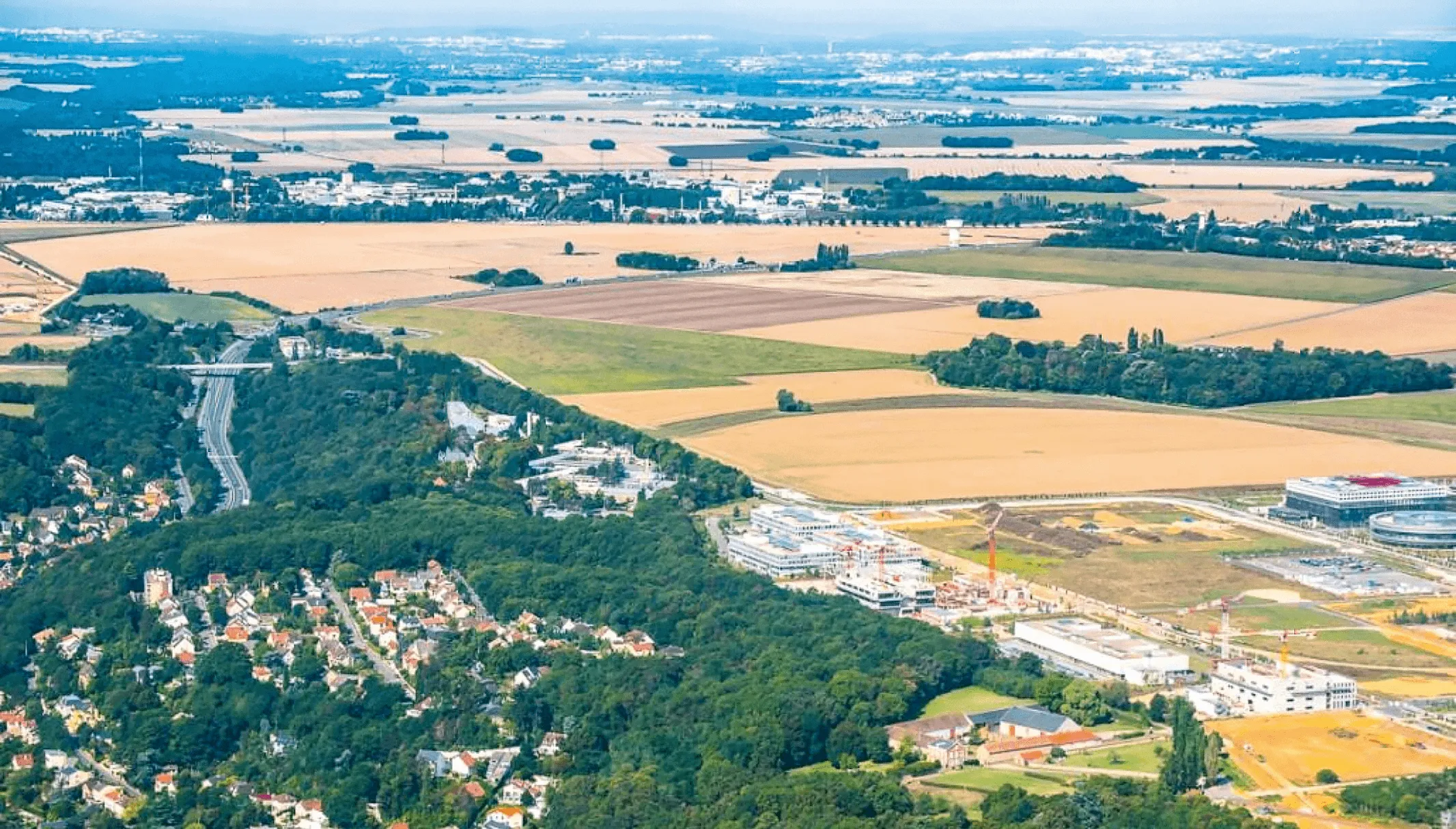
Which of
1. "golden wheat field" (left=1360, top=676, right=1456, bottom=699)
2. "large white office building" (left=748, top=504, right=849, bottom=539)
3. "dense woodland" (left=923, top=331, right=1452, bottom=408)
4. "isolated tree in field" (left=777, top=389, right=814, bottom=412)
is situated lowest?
"isolated tree in field" (left=777, top=389, right=814, bottom=412)

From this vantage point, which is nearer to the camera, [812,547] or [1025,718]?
[1025,718]

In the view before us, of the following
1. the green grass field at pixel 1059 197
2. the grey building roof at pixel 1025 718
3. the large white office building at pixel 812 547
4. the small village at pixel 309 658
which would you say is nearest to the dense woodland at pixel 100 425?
the small village at pixel 309 658

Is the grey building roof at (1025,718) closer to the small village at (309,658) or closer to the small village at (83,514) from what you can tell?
the small village at (309,658)

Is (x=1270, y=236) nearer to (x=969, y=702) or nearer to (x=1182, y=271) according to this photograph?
(x=1182, y=271)

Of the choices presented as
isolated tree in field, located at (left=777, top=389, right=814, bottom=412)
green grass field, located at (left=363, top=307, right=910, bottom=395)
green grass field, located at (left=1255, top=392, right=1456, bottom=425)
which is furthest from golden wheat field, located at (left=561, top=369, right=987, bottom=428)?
green grass field, located at (left=1255, top=392, right=1456, bottom=425)

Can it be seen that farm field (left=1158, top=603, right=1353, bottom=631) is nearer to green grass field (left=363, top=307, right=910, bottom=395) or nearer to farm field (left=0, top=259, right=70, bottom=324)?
green grass field (left=363, top=307, right=910, bottom=395)

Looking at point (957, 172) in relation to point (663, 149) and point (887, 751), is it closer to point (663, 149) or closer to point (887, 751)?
point (663, 149)

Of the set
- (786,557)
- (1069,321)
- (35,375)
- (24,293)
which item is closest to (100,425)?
(35,375)
